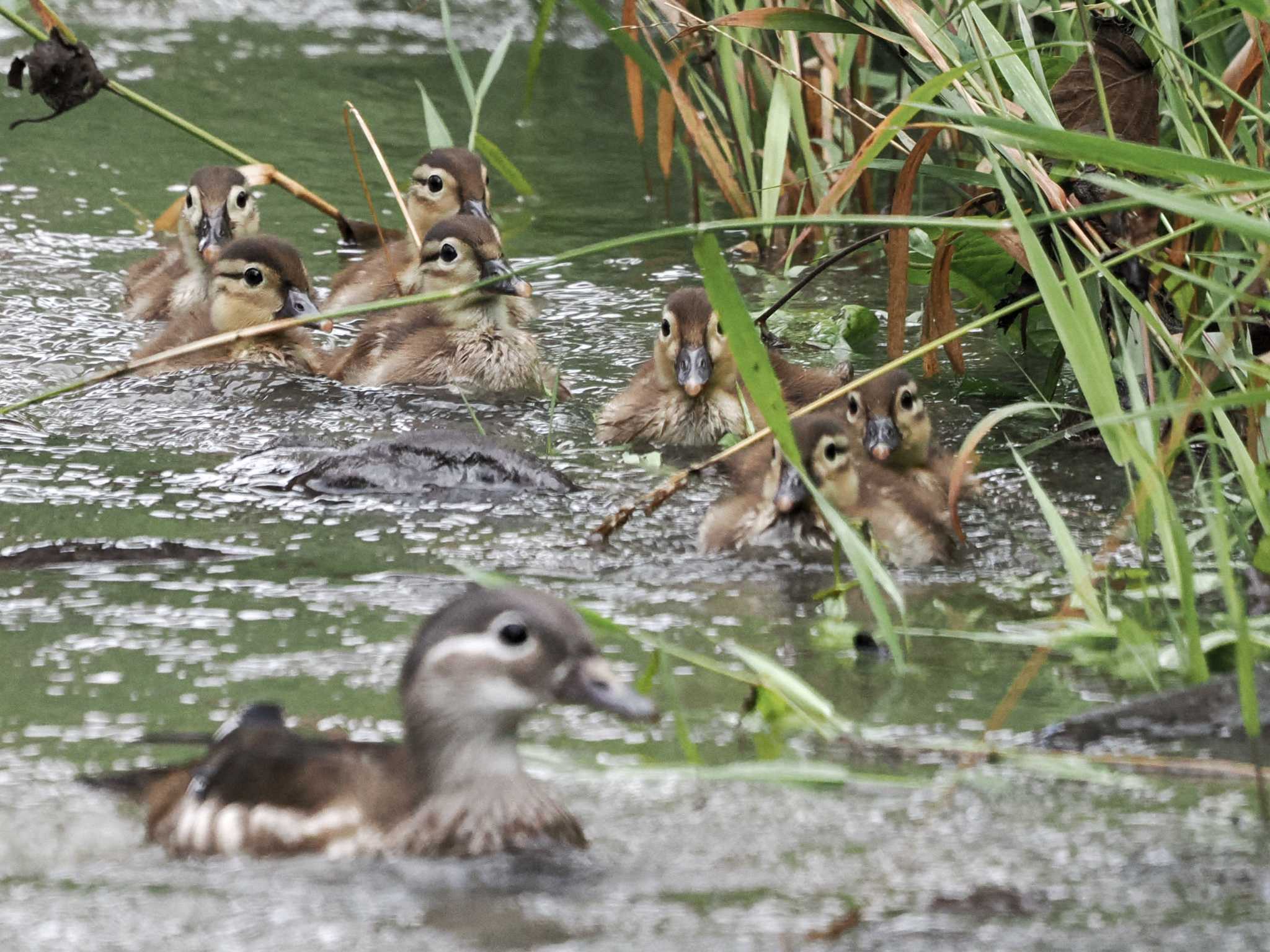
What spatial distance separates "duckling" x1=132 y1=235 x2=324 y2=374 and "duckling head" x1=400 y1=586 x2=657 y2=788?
2973 millimetres

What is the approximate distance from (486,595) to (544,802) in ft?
0.94

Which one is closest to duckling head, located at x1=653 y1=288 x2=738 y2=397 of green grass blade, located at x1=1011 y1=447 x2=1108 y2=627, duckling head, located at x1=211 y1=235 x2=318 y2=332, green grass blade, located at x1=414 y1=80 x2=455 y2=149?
duckling head, located at x1=211 y1=235 x2=318 y2=332

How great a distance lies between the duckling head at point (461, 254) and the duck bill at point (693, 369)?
758 millimetres

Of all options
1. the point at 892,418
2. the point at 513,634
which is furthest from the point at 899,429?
the point at 513,634

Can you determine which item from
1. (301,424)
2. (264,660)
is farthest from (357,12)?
(264,660)

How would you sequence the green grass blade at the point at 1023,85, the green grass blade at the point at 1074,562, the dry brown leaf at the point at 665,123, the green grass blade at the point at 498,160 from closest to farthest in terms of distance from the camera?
1. the green grass blade at the point at 1074,562
2. the green grass blade at the point at 1023,85
3. the dry brown leaf at the point at 665,123
4. the green grass blade at the point at 498,160

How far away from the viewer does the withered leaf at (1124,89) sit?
4.13 metres

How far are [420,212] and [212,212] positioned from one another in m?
0.77

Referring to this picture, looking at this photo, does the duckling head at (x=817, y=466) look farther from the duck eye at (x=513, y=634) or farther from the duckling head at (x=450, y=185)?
the duckling head at (x=450, y=185)

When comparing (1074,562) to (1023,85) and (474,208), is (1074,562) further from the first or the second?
(474,208)

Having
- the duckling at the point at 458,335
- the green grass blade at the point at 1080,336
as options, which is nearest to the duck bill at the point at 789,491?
the green grass blade at the point at 1080,336

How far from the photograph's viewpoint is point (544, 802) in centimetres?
258

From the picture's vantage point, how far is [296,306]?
5.48 m

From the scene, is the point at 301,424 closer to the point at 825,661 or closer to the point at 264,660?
the point at 264,660
